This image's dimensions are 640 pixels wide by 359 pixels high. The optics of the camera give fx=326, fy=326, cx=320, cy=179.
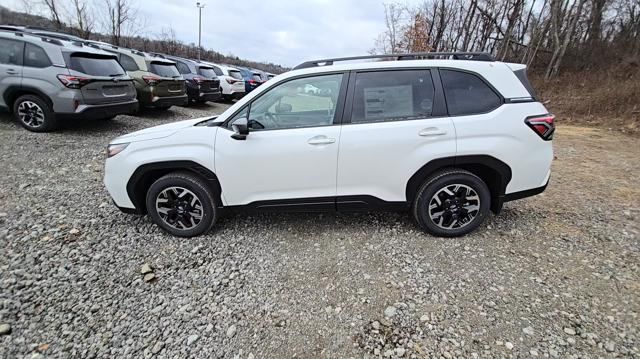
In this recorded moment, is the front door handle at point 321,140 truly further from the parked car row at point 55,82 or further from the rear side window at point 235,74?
the rear side window at point 235,74

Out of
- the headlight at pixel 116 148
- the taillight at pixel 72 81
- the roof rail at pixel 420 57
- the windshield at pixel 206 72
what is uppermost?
the windshield at pixel 206 72

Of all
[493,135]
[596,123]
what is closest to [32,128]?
Result: [493,135]

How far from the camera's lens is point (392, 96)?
3045 millimetres

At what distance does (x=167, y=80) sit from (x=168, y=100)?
0.53 meters

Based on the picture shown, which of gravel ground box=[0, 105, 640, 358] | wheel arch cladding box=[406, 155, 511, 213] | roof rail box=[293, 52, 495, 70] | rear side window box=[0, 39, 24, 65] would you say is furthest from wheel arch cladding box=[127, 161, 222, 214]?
rear side window box=[0, 39, 24, 65]

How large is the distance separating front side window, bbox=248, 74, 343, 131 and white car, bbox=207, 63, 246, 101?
11.4 m

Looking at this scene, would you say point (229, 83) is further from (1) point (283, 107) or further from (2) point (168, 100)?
(1) point (283, 107)

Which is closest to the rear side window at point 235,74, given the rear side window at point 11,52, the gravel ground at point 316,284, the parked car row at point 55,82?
the parked car row at point 55,82

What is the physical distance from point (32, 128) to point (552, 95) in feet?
59.6

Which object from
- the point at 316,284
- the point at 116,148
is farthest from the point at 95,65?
the point at 316,284

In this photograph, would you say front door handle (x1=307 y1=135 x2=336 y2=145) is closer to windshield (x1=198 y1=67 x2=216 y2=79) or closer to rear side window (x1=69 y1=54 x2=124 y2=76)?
rear side window (x1=69 y1=54 x2=124 y2=76)

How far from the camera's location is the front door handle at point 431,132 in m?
2.95

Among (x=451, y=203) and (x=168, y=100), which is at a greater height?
(x=168, y=100)

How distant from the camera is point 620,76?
13125mm
